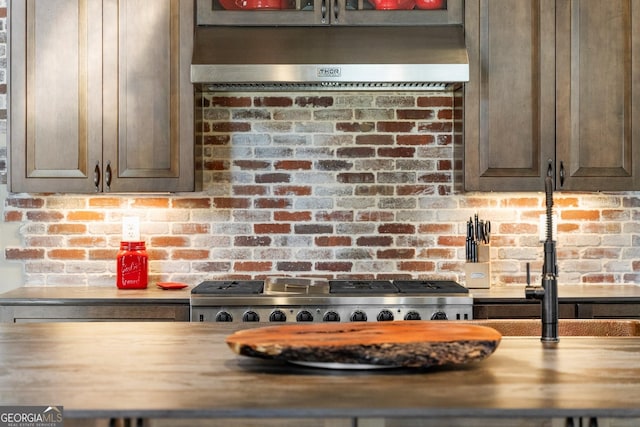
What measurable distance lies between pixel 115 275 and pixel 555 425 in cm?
312

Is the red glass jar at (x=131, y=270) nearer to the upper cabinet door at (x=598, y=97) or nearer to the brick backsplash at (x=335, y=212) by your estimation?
the brick backsplash at (x=335, y=212)

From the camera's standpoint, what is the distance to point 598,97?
3707 mm

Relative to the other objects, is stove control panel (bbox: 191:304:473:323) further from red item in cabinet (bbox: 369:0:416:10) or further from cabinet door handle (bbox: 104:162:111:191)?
red item in cabinet (bbox: 369:0:416:10)

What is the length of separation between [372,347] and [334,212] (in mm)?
2512

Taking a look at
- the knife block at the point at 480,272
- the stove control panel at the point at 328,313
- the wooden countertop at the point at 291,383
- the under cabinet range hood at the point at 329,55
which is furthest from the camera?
the knife block at the point at 480,272

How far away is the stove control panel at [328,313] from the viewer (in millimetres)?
3443

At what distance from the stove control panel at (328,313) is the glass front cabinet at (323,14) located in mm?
1406

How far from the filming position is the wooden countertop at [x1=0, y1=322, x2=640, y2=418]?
1.35 meters

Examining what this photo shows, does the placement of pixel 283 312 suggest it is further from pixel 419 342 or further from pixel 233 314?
pixel 419 342

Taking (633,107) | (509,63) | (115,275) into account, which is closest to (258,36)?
(509,63)

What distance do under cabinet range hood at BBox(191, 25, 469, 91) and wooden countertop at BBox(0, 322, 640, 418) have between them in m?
1.83

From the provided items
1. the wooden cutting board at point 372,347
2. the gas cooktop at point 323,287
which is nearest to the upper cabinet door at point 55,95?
the gas cooktop at point 323,287

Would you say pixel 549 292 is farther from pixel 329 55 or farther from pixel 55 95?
pixel 55 95

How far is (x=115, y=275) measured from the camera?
4109 millimetres
